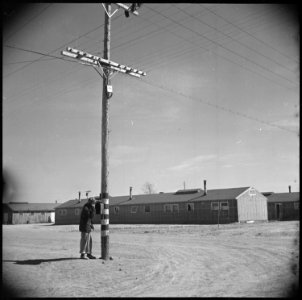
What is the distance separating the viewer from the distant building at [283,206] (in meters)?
53.9

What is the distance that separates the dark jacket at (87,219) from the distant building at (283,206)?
4574 cm

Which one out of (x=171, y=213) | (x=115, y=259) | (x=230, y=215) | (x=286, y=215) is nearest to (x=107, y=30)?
(x=115, y=259)

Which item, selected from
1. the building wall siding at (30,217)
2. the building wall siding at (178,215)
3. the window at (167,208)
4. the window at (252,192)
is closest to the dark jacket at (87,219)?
the building wall siding at (178,215)

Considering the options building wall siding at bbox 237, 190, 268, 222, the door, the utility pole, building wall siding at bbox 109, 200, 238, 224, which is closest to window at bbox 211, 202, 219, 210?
building wall siding at bbox 109, 200, 238, 224

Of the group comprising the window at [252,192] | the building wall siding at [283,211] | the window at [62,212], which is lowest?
the window at [62,212]

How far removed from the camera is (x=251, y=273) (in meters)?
9.57

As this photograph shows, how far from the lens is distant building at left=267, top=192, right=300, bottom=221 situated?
5391cm

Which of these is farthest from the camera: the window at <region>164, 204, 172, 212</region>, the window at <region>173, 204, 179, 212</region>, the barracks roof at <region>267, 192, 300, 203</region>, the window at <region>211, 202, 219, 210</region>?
the barracks roof at <region>267, 192, 300, 203</region>

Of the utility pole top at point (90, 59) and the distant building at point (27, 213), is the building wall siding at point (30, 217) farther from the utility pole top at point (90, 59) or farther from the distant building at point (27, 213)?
the utility pole top at point (90, 59)

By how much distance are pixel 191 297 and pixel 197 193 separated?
44.5 meters

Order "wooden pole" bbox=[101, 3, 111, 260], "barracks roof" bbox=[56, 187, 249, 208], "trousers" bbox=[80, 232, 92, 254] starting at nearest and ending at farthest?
1. "trousers" bbox=[80, 232, 92, 254]
2. "wooden pole" bbox=[101, 3, 111, 260]
3. "barracks roof" bbox=[56, 187, 249, 208]

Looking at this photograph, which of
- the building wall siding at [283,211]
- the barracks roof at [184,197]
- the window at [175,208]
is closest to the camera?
the barracks roof at [184,197]

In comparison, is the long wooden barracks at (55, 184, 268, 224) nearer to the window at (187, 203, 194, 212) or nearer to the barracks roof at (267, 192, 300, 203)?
the window at (187, 203, 194, 212)

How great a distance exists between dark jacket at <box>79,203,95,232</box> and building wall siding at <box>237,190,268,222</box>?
3391 cm
